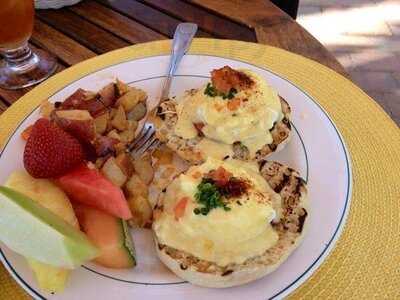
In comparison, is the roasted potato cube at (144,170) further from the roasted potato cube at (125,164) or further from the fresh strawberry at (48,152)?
the fresh strawberry at (48,152)

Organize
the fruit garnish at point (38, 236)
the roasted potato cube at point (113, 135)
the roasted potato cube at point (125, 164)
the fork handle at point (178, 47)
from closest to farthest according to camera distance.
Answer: the fruit garnish at point (38, 236)
the roasted potato cube at point (125, 164)
the roasted potato cube at point (113, 135)
the fork handle at point (178, 47)

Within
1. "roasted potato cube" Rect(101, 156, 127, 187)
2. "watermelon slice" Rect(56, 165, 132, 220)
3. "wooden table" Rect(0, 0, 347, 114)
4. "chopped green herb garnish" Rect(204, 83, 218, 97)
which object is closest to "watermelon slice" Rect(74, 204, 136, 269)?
"watermelon slice" Rect(56, 165, 132, 220)

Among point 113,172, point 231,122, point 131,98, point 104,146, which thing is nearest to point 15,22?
point 131,98

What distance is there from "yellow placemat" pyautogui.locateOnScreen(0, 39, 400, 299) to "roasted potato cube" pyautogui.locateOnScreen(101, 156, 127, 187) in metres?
0.34

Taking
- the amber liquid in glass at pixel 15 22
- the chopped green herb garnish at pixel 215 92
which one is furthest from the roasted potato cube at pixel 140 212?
the amber liquid in glass at pixel 15 22

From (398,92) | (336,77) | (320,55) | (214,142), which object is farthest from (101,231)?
(398,92)

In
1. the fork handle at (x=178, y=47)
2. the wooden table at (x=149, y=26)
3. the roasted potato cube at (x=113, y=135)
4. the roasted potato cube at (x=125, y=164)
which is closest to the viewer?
the roasted potato cube at (x=125, y=164)

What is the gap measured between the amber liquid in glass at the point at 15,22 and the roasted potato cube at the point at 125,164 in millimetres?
719

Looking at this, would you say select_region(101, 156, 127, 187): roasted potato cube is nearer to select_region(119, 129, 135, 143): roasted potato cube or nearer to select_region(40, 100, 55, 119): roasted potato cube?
select_region(119, 129, 135, 143): roasted potato cube

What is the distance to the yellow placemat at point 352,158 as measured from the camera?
3.55ft

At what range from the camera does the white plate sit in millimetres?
1034

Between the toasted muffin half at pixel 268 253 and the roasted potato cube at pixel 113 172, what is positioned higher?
the toasted muffin half at pixel 268 253

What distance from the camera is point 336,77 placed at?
1547 millimetres

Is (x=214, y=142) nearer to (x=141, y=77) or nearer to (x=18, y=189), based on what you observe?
(x=141, y=77)
